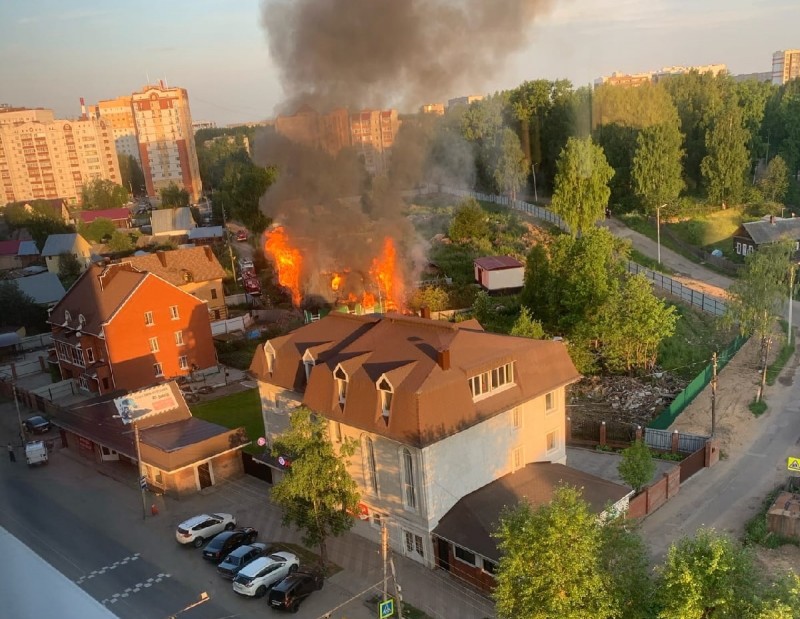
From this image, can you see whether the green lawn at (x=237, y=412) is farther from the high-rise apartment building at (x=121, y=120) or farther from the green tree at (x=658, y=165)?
the high-rise apartment building at (x=121, y=120)

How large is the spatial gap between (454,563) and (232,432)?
1134 centimetres

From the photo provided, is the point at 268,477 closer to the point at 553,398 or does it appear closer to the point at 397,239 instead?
the point at 553,398

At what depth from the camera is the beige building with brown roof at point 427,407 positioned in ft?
60.6

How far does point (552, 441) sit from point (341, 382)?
759 cm

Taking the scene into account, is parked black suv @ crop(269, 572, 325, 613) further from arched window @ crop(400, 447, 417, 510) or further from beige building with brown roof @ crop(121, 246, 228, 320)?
beige building with brown roof @ crop(121, 246, 228, 320)

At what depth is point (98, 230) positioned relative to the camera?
86.7 meters

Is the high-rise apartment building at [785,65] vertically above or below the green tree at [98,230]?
above

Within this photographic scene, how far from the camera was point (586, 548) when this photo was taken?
1261 cm

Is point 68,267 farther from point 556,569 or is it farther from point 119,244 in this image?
point 556,569

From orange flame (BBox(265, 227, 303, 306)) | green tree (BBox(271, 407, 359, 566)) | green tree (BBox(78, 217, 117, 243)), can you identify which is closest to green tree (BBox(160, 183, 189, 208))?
green tree (BBox(78, 217, 117, 243))

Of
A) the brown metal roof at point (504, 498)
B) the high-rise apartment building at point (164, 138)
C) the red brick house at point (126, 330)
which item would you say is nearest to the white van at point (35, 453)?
the red brick house at point (126, 330)

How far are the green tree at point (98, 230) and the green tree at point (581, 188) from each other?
60.5 metres

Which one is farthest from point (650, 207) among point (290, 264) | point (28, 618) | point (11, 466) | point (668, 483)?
point (28, 618)

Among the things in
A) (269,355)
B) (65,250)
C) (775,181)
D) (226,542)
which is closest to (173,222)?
(65,250)
